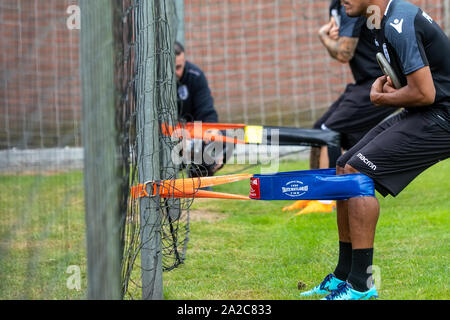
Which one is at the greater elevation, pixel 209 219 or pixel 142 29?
pixel 142 29

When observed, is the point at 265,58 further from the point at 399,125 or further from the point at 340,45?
the point at 399,125

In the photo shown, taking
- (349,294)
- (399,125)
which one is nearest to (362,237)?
(349,294)

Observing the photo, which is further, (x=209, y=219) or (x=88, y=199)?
(x=209, y=219)

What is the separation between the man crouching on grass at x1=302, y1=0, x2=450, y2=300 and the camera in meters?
4.36

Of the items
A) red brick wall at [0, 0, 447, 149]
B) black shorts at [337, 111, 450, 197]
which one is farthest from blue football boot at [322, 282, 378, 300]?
red brick wall at [0, 0, 447, 149]

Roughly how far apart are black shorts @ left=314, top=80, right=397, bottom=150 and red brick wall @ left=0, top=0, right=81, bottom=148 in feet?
8.65

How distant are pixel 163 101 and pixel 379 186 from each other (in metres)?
1.55

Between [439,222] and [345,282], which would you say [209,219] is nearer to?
[439,222]

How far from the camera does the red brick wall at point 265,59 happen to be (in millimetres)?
12008

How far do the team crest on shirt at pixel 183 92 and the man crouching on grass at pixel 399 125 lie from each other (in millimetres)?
4581

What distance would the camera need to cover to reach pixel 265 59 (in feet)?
39.9

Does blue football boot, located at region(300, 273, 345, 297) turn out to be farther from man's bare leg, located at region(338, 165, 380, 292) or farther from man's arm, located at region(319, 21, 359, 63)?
man's arm, located at region(319, 21, 359, 63)
